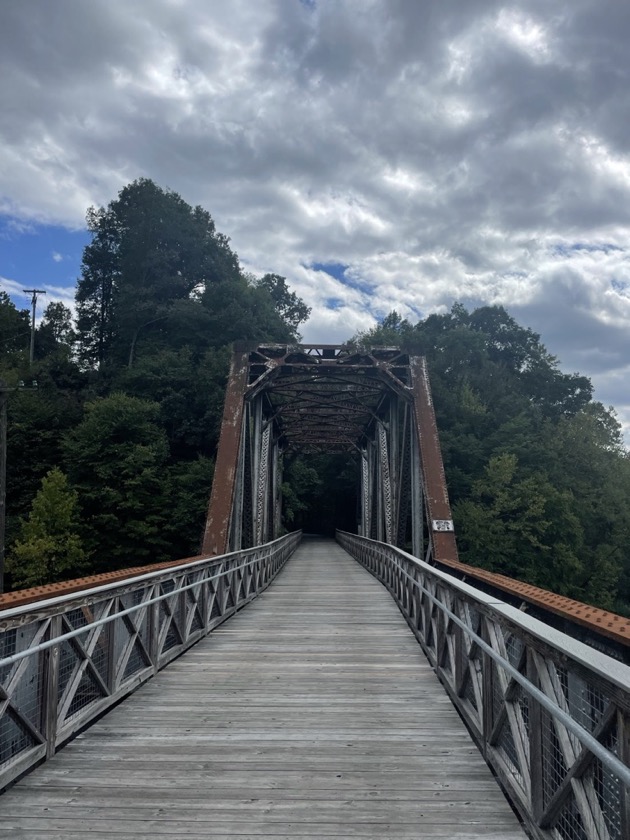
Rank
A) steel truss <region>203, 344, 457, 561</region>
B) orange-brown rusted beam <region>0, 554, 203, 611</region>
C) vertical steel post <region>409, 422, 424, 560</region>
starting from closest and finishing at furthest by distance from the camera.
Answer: orange-brown rusted beam <region>0, 554, 203, 611</region> < steel truss <region>203, 344, 457, 561</region> < vertical steel post <region>409, 422, 424, 560</region>

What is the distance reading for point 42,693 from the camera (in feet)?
11.7

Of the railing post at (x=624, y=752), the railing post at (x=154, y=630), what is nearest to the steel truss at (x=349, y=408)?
the railing post at (x=154, y=630)

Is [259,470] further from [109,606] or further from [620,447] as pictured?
[620,447]

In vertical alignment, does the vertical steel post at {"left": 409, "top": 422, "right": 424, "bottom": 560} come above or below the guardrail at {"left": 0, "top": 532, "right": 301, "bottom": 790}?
above

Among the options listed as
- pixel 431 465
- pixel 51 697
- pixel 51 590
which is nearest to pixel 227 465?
pixel 431 465

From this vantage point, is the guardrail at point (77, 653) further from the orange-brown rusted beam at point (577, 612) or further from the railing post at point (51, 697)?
the orange-brown rusted beam at point (577, 612)

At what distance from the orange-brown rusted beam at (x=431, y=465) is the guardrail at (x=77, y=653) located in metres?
4.70

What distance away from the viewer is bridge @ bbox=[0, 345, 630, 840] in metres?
2.69

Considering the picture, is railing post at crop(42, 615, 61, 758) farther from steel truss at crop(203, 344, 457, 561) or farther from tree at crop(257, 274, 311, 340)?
tree at crop(257, 274, 311, 340)

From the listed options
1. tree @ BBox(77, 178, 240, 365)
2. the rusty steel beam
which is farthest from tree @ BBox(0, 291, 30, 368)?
the rusty steel beam

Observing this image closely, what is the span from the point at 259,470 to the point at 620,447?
3667 cm

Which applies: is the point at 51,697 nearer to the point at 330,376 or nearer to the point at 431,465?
the point at 431,465

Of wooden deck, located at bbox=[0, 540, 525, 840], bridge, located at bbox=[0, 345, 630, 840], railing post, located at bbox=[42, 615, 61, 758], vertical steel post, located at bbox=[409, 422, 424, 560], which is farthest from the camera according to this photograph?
vertical steel post, located at bbox=[409, 422, 424, 560]

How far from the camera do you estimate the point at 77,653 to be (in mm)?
3979
